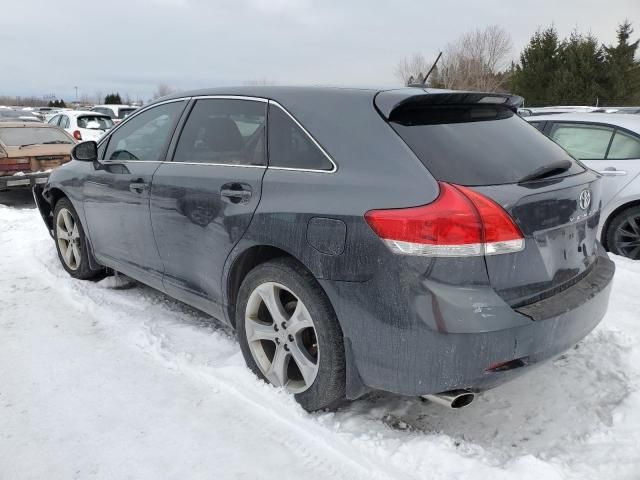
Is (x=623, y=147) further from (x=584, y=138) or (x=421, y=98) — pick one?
(x=421, y=98)

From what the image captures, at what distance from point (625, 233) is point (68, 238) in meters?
5.37

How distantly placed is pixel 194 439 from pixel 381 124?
1727 mm

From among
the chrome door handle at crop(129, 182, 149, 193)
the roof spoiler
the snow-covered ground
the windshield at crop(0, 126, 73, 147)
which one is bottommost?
the snow-covered ground

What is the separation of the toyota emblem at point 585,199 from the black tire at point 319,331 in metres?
1.30

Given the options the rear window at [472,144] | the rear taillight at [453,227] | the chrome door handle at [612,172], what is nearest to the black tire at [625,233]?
the chrome door handle at [612,172]

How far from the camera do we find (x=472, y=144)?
2492mm

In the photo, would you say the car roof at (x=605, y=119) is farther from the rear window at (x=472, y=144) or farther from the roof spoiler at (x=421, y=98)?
the roof spoiler at (x=421, y=98)

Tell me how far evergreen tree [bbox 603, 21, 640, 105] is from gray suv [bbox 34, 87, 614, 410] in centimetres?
4149

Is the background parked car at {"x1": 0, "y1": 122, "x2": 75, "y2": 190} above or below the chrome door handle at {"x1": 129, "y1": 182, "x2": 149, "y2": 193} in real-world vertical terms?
below

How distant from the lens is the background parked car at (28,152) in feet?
30.6

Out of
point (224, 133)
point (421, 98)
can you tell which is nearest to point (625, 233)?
point (421, 98)

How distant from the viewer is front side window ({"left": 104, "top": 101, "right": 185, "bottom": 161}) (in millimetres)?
3695

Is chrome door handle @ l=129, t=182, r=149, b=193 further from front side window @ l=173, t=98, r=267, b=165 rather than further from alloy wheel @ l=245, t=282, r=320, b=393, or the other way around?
alloy wheel @ l=245, t=282, r=320, b=393

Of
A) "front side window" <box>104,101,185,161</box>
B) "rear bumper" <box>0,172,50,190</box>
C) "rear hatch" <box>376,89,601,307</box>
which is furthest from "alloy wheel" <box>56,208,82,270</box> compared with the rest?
"rear bumper" <box>0,172,50,190</box>
